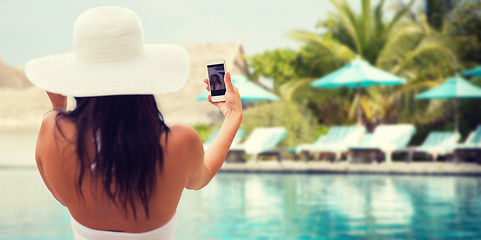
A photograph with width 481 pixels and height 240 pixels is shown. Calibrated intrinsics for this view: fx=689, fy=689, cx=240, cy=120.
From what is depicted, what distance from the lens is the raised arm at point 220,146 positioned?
1723mm

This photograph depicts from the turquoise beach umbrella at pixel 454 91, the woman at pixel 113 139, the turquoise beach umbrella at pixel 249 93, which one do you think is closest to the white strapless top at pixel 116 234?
the woman at pixel 113 139

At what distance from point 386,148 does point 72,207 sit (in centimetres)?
1615

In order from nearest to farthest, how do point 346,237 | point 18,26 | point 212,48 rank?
point 346,237, point 212,48, point 18,26

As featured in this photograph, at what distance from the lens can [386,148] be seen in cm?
1728

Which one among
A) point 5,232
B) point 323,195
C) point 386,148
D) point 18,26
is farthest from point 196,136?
point 18,26

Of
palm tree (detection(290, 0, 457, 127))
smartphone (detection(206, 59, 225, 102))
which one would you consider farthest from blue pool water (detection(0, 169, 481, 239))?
palm tree (detection(290, 0, 457, 127))

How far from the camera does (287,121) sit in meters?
20.8

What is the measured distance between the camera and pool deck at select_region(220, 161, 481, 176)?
15.6 m

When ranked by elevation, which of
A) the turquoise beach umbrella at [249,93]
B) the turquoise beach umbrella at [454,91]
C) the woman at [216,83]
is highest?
the woman at [216,83]

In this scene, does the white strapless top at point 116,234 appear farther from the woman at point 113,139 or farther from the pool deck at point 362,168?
the pool deck at point 362,168

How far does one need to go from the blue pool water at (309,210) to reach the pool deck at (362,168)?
1.53 ft

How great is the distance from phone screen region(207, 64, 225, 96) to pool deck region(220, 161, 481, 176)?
1442 cm

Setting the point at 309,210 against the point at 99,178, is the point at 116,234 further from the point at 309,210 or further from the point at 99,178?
the point at 309,210

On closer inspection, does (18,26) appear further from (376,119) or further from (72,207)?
(72,207)
